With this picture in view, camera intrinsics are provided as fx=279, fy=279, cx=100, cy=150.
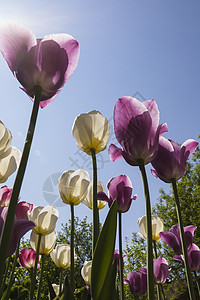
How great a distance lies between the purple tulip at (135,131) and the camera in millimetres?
910

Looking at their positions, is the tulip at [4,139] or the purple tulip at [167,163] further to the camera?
the tulip at [4,139]

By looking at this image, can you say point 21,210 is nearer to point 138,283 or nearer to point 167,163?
point 167,163

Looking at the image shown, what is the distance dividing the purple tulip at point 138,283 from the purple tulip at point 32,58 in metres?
2.19

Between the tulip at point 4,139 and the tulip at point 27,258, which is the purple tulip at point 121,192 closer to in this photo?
the tulip at point 4,139

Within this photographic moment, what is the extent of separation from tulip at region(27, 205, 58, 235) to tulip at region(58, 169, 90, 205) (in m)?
0.29

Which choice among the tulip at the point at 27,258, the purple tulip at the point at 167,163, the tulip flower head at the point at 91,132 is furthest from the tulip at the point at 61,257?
the purple tulip at the point at 167,163

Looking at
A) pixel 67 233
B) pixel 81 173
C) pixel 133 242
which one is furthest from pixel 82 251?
pixel 81 173

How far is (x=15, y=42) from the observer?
798 millimetres

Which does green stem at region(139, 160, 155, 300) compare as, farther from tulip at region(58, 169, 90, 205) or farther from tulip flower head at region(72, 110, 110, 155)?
tulip at region(58, 169, 90, 205)

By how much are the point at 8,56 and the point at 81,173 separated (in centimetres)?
116

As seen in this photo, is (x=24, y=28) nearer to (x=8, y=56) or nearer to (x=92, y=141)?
(x=8, y=56)

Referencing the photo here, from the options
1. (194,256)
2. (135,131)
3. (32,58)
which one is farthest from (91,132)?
(194,256)

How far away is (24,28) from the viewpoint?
81 centimetres

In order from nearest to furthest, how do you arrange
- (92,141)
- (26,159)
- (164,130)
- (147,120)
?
(26,159)
(147,120)
(164,130)
(92,141)
